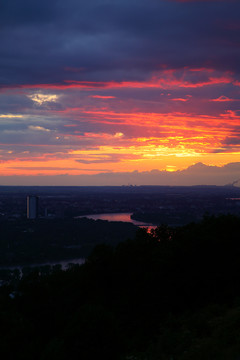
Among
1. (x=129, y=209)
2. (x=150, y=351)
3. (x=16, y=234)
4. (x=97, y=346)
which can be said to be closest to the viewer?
(x=97, y=346)

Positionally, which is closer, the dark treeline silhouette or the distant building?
the dark treeline silhouette

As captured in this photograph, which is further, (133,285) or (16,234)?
(16,234)

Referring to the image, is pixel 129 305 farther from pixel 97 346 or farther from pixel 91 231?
pixel 91 231

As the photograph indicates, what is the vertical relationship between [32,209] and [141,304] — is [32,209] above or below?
below

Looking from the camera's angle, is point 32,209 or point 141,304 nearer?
→ point 141,304

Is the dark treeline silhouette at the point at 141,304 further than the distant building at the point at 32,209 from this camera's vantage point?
No

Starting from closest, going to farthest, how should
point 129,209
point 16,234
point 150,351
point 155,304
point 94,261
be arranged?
1. point 150,351
2. point 155,304
3. point 94,261
4. point 16,234
5. point 129,209

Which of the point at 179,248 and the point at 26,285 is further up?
the point at 179,248

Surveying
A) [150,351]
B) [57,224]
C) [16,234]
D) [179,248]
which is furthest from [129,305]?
[57,224]
